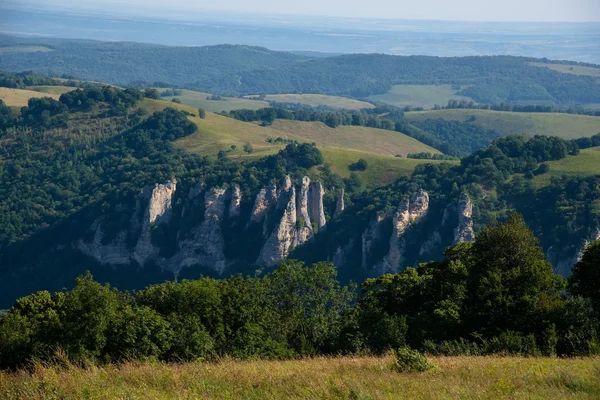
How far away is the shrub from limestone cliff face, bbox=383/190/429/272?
233ft

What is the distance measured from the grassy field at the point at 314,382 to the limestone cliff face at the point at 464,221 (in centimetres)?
6920

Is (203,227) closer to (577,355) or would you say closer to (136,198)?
(136,198)

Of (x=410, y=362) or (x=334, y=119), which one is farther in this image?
(x=334, y=119)

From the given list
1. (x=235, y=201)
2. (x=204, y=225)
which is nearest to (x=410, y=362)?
(x=204, y=225)

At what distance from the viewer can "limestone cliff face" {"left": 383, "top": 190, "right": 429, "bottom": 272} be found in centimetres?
9111

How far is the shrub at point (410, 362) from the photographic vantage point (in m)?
18.7

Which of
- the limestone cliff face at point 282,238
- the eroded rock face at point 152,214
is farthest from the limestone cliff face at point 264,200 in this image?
the eroded rock face at point 152,214

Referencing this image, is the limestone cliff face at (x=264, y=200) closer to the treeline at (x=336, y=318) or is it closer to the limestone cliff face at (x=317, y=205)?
the limestone cliff face at (x=317, y=205)

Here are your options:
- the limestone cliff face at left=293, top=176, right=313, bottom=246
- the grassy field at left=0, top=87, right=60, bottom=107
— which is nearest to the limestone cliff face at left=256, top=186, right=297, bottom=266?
the limestone cliff face at left=293, top=176, right=313, bottom=246

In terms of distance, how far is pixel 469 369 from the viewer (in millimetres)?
18750

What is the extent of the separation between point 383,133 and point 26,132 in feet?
234

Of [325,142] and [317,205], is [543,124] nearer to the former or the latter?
[325,142]

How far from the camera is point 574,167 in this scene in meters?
96.7

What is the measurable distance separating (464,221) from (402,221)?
7725 mm
